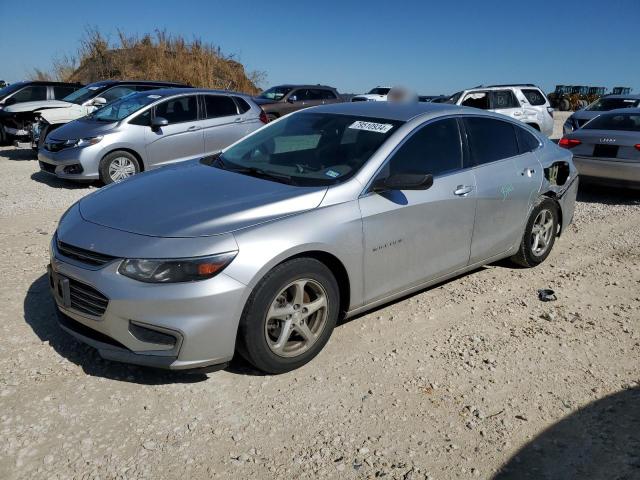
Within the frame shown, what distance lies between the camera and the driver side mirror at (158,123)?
8.67m

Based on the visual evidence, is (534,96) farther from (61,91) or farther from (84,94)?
(61,91)

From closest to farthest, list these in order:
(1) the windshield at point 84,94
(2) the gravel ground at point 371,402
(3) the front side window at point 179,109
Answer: (2) the gravel ground at point 371,402
(3) the front side window at point 179,109
(1) the windshield at point 84,94

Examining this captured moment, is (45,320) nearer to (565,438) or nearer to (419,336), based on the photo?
(419,336)

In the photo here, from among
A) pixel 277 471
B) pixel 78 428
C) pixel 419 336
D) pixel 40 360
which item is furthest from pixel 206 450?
pixel 419 336

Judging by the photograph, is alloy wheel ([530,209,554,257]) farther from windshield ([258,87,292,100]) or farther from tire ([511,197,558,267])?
windshield ([258,87,292,100])

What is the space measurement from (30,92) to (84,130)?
6.34 m

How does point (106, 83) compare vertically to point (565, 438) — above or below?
above

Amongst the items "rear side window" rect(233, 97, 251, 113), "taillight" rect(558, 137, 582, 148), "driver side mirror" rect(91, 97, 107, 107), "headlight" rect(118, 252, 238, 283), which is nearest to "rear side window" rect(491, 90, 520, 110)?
"taillight" rect(558, 137, 582, 148)

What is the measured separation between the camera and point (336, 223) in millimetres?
3420

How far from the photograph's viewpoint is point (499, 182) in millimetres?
4586

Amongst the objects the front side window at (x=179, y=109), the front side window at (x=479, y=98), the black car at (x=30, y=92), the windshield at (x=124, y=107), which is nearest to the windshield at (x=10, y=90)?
the black car at (x=30, y=92)

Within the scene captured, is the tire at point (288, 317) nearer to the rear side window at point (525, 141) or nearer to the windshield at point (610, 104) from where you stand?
the rear side window at point (525, 141)

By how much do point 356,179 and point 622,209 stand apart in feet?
20.1

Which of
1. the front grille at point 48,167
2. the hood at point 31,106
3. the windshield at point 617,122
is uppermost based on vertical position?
the hood at point 31,106
